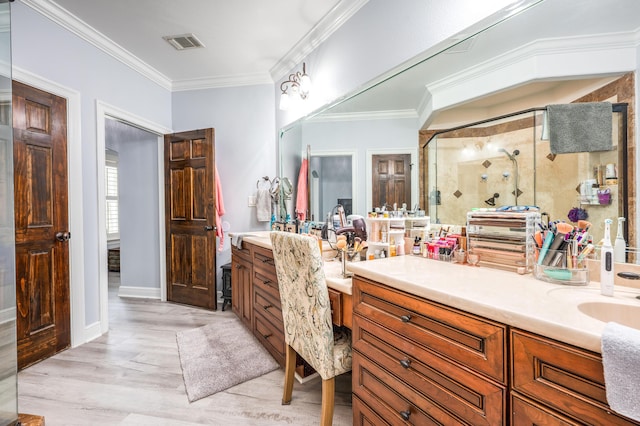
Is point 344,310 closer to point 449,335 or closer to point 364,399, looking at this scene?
point 364,399

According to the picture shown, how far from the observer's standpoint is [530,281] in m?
1.06

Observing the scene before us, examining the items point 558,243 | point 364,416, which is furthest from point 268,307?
point 558,243

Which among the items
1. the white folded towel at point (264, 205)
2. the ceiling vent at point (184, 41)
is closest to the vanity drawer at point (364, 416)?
the white folded towel at point (264, 205)

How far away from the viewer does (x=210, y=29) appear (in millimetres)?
2568

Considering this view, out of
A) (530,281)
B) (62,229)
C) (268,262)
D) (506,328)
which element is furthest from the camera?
(62,229)

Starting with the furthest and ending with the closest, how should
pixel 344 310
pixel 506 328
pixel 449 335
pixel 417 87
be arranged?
pixel 417 87 → pixel 344 310 → pixel 449 335 → pixel 506 328

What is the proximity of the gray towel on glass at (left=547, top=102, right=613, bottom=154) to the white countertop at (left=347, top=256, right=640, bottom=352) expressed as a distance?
0.49 metres

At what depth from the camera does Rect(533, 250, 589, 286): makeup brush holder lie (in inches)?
40.4

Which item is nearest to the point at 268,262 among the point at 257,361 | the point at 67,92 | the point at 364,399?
the point at 257,361

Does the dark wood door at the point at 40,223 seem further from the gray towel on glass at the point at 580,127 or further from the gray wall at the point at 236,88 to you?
the gray towel on glass at the point at 580,127

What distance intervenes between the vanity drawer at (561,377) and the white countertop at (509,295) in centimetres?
3

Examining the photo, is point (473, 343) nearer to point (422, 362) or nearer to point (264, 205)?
point (422, 362)

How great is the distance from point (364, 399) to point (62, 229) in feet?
8.60

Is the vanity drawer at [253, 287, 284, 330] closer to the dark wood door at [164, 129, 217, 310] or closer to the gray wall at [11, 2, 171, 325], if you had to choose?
the dark wood door at [164, 129, 217, 310]
